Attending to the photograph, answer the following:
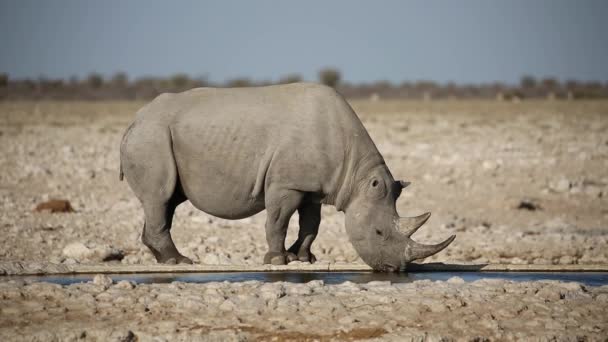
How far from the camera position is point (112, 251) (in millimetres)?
11750

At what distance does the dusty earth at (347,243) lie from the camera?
7.88 m

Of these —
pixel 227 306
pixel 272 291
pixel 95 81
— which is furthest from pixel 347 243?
pixel 95 81

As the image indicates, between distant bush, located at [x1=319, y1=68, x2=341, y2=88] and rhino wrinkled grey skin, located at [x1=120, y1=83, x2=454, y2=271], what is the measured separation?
2762 inches

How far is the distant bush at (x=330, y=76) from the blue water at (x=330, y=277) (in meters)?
70.8

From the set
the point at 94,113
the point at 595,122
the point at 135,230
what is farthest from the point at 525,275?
the point at 94,113

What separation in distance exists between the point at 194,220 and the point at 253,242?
5.33 feet

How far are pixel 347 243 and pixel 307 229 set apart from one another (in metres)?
2.11

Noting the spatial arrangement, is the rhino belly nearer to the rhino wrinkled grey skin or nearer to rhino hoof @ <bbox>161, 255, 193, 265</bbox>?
the rhino wrinkled grey skin

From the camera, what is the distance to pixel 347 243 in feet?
43.0

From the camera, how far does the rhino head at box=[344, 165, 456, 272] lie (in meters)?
10.4

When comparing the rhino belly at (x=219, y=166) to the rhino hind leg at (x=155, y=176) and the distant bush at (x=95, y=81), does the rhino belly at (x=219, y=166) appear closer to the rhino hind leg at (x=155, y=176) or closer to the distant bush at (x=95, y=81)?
the rhino hind leg at (x=155, y=176)

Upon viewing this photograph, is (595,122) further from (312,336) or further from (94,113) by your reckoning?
(312,336)

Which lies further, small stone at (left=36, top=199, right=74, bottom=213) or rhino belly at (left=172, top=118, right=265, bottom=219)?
small stone at (left=36, top=199, right=74, bottom=213)

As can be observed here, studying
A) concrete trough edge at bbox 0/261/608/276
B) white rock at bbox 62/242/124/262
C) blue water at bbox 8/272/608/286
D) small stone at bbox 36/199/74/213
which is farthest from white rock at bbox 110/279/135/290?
small stone at bbox 36/199/74/213
